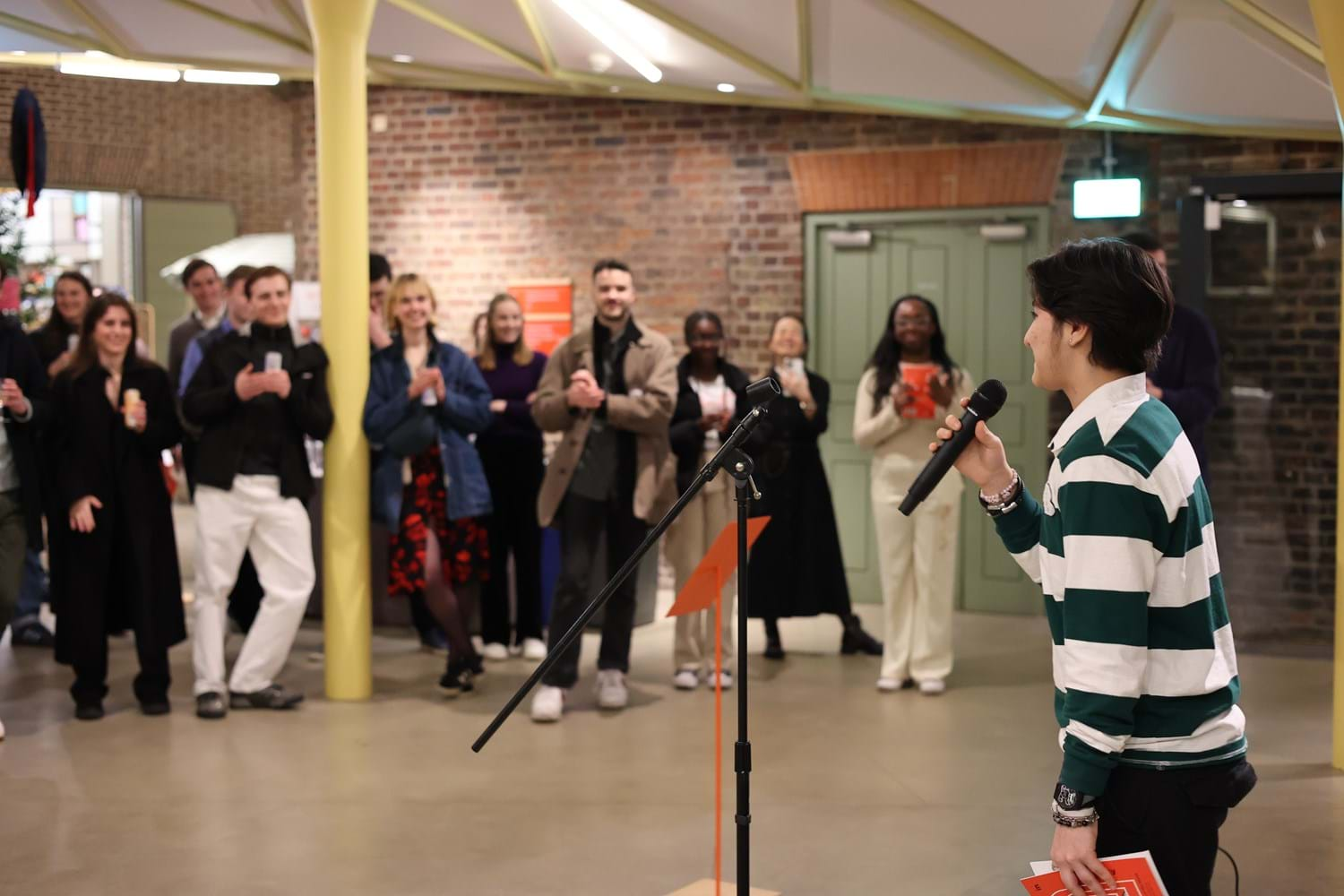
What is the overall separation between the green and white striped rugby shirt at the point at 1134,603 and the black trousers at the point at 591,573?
375 centimetres

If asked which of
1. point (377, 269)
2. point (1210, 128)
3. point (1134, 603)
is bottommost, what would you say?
point (1134, 603)

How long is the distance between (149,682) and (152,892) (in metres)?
2.18

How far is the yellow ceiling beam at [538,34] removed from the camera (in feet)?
22.6

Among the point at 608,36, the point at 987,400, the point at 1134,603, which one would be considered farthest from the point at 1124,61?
the point at 1134,603

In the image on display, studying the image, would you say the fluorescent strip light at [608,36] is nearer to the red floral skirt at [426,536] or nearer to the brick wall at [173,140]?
the red floral skirt at [426,536]

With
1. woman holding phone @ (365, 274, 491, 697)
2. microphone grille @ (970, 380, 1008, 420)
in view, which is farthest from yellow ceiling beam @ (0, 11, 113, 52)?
microphone grille @ (970, 380, 1008, 420)

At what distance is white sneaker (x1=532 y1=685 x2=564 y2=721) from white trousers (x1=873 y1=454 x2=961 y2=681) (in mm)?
1535

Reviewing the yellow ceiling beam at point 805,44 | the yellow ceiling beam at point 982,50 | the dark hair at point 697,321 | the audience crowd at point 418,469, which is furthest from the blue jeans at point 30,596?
the yellow ceiling beam at point 982,50

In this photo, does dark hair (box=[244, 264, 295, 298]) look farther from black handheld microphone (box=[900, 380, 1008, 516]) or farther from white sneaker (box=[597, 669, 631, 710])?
black handheld microphone (box=[900, 380, 1008, 516])

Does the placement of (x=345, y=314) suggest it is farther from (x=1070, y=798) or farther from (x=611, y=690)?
(x=1070, y=798)

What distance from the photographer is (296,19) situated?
24.3 ft

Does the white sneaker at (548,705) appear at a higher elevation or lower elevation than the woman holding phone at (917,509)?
lower

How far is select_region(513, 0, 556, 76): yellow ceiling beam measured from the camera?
6.88 metres

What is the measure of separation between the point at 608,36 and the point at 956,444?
5174mm
